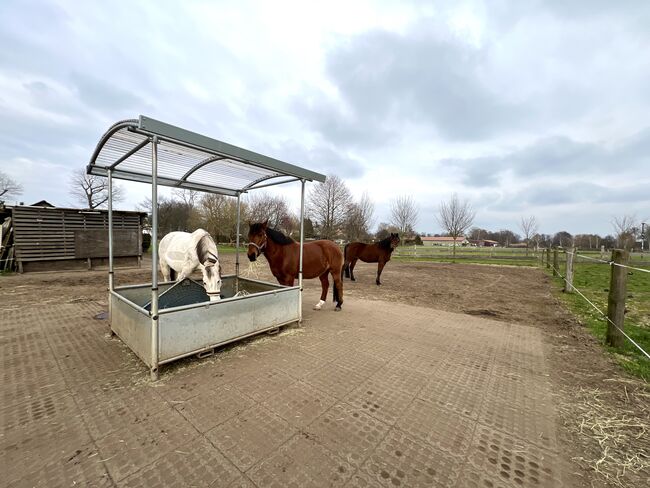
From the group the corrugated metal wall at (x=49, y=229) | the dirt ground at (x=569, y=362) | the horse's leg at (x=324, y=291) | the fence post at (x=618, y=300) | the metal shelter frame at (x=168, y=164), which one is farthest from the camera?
the corrugated metal wall at (x=49, y=229)

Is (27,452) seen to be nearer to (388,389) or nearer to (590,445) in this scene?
(388,389)

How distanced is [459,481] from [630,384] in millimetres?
2678

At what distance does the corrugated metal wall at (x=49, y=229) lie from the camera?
962 centimetres

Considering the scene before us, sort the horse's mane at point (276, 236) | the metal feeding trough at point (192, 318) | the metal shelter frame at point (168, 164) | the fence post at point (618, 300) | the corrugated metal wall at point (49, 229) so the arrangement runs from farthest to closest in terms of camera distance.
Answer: the corrugated metal wall at point (49, 229) < the horse's mane at point (276, 236) < the fence post at point (618, 300) < the metal feeding trough at point (192, 318) < the metal shelter frame at point (168, 164)

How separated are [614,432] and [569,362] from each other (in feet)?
5.10

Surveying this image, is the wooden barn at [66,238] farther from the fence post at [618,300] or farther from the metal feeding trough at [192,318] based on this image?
the fence post at [618,300]

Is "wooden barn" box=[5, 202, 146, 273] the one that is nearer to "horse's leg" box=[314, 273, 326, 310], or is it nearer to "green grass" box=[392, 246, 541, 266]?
"horse's leg" box=[314, 273, 326, 310]

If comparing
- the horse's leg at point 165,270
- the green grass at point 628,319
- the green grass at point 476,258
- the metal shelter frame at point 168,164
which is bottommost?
the green grass at point 476,258

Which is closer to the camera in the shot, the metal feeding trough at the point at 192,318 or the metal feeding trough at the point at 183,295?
the metal feeding trough at the point at 192,318

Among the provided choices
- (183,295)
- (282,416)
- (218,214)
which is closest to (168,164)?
(183,295)

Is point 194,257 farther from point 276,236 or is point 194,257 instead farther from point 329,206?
point 329,206

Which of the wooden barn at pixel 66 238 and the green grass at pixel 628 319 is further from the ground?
the wooden barn at pixel 66 238

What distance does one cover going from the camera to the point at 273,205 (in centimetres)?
3469

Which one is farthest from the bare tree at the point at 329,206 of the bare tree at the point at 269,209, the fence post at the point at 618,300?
the fence post at the point at 618,300
